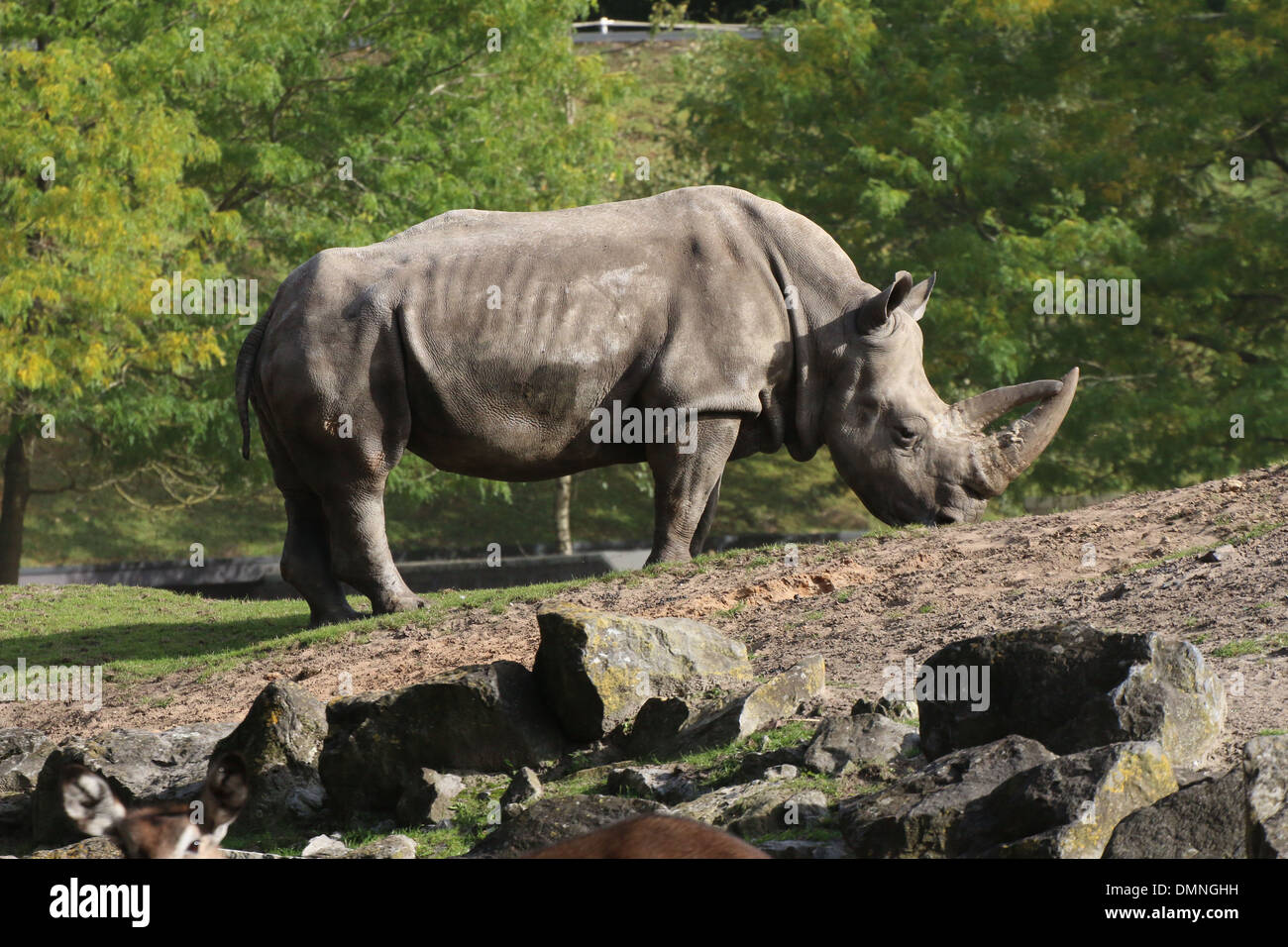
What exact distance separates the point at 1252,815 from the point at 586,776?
3.69 m

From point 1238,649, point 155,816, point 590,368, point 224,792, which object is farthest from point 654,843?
point 590,368

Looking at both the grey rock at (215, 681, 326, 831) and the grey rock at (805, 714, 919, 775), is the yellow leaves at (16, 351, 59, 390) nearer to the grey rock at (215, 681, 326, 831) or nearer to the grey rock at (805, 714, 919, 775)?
the grey rock at (215, 681, 326, 831)

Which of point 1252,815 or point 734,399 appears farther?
point 734,399

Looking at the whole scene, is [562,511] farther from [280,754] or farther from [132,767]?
[280,754]

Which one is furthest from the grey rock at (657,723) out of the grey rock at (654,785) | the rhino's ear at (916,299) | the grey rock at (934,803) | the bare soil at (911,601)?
the rhino's ear at (916,299)

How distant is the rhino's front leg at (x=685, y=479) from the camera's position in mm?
12820

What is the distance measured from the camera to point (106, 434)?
67.9ft

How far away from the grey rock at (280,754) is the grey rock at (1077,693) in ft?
11.6

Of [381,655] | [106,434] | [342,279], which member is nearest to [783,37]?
[106,434]

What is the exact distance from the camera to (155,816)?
5398 mm

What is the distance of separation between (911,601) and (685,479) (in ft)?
8.69

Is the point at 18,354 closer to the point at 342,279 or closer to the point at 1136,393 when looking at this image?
the point at 342,279

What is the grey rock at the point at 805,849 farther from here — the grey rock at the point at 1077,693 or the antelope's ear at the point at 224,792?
the antelope's ear at the point at 224,792

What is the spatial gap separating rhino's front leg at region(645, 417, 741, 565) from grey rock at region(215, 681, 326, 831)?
12.9 feet
